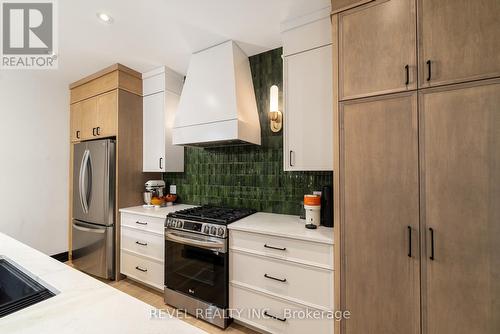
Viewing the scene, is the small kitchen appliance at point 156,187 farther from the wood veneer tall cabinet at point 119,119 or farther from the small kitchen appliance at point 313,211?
the small kitchen appliance at point 313,211

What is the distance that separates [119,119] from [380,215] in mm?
2839

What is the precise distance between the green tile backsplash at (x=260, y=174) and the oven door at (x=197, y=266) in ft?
2.26

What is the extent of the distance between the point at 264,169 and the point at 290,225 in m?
0.73

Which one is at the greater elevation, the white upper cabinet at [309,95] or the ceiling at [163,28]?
the ceiling at [163,28]

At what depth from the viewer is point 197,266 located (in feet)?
6.33

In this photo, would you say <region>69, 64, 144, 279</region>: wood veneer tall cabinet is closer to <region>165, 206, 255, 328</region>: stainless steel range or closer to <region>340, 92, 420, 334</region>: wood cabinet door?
<region>165, 206, 255, 328</region>: stainless steel range

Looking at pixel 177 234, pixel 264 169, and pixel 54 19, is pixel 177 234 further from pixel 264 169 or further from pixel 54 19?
pixel 54 19

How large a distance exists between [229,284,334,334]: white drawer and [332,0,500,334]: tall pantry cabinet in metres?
0.19

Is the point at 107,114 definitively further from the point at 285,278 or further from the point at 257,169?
the point at 285,278

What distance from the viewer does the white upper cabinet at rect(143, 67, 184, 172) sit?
269 centimetres

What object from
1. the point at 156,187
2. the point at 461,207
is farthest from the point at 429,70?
the point at 156,187

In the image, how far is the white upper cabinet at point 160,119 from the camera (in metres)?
2.69

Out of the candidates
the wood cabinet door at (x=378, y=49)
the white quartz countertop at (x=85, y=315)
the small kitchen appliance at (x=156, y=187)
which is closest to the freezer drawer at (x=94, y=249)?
the small kitchen appliance at (x=156, y=187)

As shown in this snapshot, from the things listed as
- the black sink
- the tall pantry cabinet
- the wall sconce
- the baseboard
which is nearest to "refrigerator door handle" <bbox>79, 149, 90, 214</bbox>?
the baseboard
